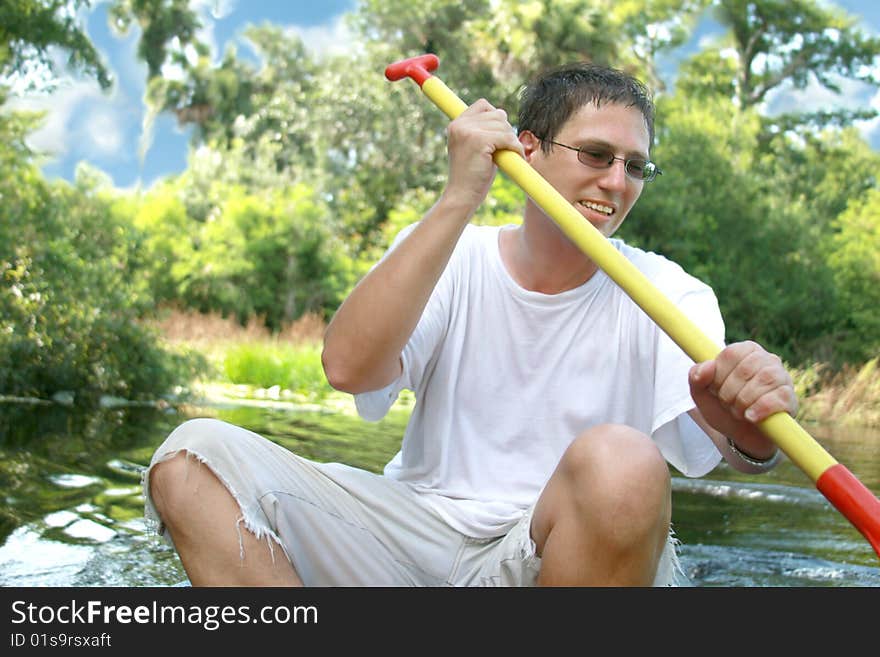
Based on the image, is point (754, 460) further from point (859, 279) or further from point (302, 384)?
point (859, 279)

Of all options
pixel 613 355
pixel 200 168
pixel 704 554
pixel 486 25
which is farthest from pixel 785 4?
pixel 613 355

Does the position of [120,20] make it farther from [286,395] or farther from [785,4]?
[286,395]

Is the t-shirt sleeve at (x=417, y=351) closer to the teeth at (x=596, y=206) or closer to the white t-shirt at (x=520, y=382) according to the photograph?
the white t-shirt at (x=520, y=382)

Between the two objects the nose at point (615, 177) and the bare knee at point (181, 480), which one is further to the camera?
the nose at point (615, 177)

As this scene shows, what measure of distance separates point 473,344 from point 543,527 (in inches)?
15.5

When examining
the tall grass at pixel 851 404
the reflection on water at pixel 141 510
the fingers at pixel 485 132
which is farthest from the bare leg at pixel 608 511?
the tall grass at pixel 851 404

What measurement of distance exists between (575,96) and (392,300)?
1.86ft

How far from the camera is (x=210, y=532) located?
1404 mm

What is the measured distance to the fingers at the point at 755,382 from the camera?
132cm

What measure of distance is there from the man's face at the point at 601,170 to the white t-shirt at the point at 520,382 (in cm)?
11

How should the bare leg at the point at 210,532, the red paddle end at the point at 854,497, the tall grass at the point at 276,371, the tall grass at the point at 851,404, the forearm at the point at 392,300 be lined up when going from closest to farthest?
the red paddle end at the point at 854,497, the bare leg at the point at 210,532, the forearm at the point at 392,300, the tall grass at the point at 851,404, the tall grass at the point at 276,371

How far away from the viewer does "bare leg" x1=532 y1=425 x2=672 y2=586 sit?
4.29ft
